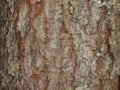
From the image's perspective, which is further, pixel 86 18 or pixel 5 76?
pixel 5 76

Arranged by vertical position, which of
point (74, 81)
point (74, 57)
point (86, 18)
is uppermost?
point (86, 18)

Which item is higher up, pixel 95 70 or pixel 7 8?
pixel 7 8

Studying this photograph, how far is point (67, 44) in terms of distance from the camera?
144 cm

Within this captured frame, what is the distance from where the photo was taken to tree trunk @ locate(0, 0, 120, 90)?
56.4 inches

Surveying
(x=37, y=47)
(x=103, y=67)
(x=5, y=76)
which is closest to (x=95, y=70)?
(x=103, y=67)

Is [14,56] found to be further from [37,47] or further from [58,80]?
[58,80]

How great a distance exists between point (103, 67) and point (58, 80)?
0.19m

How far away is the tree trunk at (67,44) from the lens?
4.70ft

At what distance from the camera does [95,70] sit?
1.46 meters

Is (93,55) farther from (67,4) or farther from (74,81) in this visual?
(67,4)

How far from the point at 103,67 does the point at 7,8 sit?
49 cm

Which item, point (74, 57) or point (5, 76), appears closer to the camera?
point (74, 57)

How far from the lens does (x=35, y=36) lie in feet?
4.81

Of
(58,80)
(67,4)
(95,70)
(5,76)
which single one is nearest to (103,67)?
(95,70)
